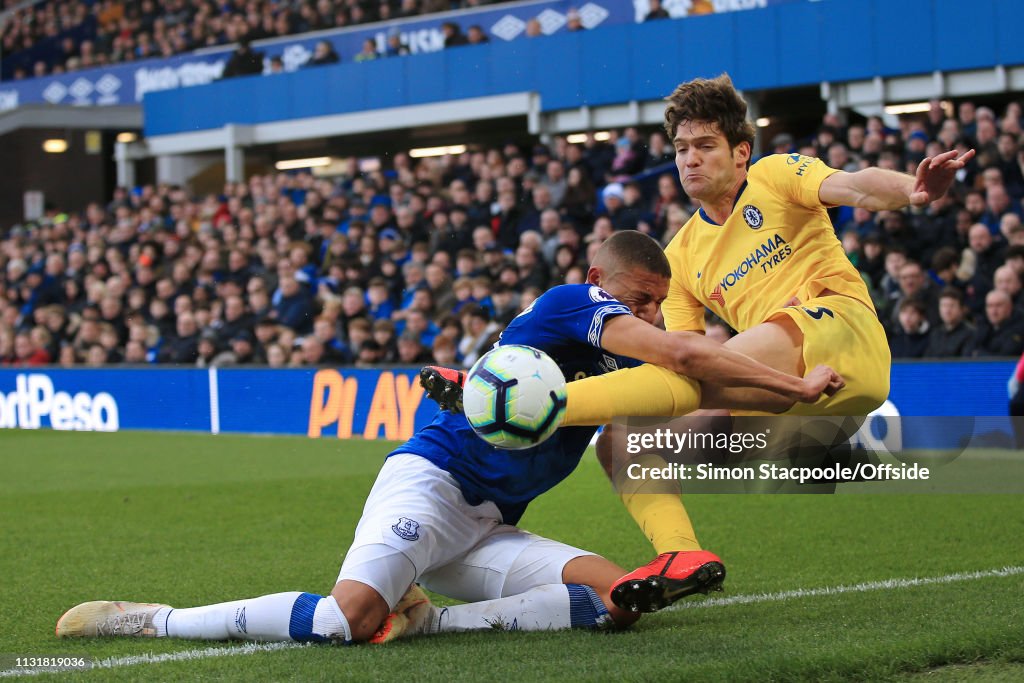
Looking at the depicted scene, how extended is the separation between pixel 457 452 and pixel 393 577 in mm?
567

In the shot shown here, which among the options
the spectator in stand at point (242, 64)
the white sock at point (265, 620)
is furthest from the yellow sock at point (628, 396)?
the spectator in stand at point (242, 64)

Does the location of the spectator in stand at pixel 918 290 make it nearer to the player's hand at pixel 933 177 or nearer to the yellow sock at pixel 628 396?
the player's hand at pixel 933 177

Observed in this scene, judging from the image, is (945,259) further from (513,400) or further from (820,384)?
(513,400)

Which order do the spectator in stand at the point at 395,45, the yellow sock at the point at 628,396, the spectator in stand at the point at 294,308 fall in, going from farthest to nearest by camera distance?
the spectator in stand at the point at 395,45 → the spectator in stand at the point at 294,308 → the yellow sock at the point at 628,396

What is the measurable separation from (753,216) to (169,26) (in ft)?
78.4

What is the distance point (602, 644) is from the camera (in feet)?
14.7

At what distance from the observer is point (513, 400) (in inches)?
166

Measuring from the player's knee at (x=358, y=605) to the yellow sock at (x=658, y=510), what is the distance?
1022mm

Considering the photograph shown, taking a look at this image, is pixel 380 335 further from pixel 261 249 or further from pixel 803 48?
pixel 803 48

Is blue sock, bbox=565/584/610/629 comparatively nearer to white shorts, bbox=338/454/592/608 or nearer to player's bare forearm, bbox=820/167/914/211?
white shorts, bbox=338/454/592/608

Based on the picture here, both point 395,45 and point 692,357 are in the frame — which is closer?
point 692,357

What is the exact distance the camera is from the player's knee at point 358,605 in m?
4.48

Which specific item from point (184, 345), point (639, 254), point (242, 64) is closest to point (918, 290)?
point (639, 254)

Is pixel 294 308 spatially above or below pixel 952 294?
below
